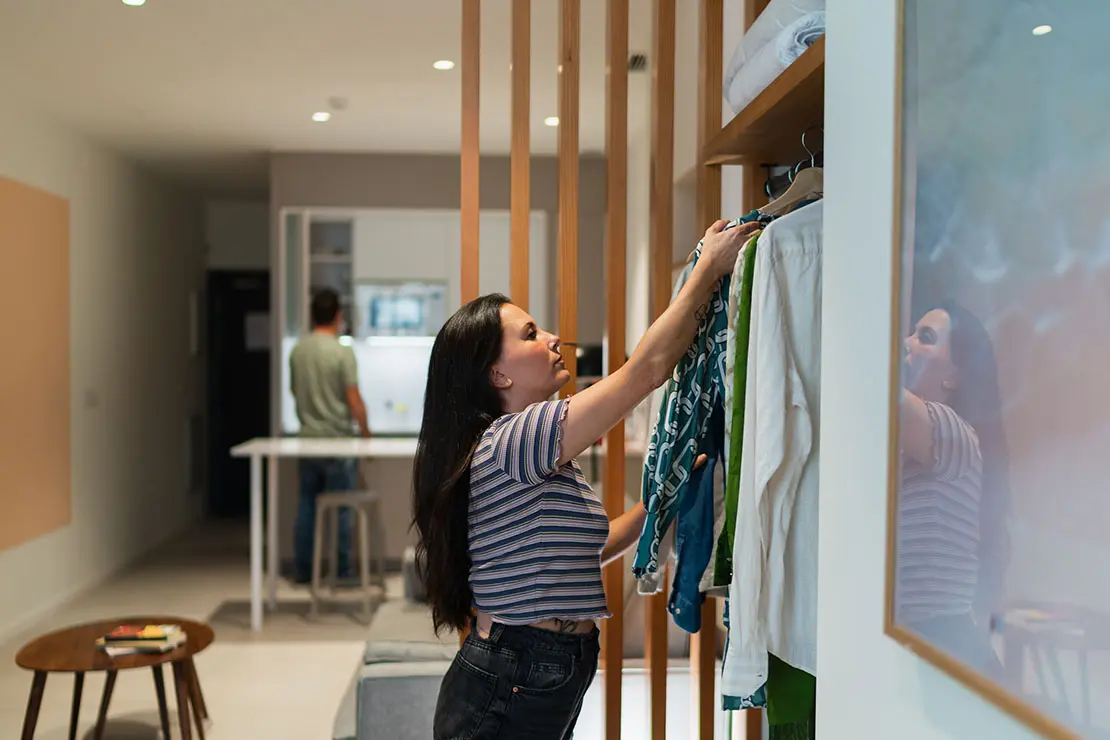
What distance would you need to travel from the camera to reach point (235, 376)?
28.1 feet

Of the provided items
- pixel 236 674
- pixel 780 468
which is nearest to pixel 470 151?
pixel 780 468

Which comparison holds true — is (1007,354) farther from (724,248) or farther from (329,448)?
(329,448)

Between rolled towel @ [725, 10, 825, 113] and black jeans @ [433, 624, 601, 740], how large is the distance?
950mm

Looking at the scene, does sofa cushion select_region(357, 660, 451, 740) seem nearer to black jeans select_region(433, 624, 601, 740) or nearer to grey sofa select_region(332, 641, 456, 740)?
grey sofa select_region(332, 641, 456, 740)

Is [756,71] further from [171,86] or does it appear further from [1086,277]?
[171,86]

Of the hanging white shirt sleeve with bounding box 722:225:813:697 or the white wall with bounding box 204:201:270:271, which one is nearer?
the hanging white shirt sleeve with bounding box 722:225:813:697

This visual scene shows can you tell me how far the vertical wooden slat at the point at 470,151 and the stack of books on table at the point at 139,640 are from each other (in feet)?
5.23

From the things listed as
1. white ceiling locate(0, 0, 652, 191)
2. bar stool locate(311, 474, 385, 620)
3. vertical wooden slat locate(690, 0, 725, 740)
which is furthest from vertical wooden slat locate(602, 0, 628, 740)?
bar stool locate(311, 474, 385, 620)

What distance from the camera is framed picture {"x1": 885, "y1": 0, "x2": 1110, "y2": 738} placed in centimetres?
59

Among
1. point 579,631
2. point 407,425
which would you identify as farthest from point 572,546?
point 407,425

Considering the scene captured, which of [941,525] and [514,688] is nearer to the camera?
[941,525]

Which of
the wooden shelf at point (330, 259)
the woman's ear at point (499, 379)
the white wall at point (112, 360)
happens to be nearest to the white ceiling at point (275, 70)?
the white wall at point (112, 360)

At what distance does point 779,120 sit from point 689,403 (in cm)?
46

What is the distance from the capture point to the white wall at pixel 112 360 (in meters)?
4.99
